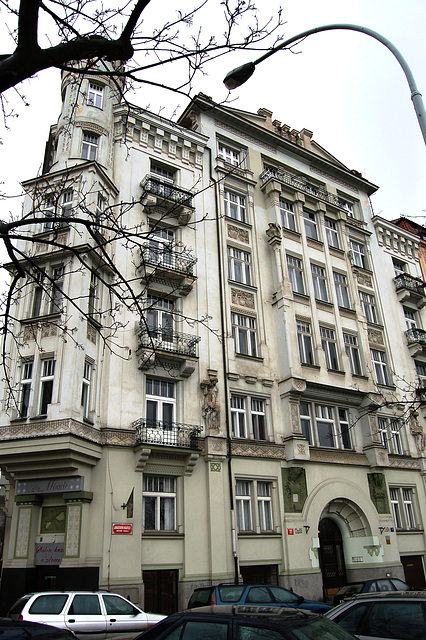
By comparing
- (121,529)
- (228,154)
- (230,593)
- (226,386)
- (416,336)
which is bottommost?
(230,593)

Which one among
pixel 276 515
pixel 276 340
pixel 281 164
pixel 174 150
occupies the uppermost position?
pixel 281 164

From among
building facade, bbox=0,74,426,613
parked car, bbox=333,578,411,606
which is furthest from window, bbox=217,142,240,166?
parked car, bbox=333,578,411,606

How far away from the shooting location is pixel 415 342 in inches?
1214

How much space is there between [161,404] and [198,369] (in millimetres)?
2305

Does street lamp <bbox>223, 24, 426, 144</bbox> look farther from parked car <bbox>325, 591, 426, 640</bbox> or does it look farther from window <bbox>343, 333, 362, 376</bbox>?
window <bbox>343, 333, 362, 376</bbox>

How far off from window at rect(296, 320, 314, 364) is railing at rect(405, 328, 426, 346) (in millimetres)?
8770

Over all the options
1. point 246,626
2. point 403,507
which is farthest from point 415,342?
point 246,626

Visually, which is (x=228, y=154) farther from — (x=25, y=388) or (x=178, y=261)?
(x=25, y=388)

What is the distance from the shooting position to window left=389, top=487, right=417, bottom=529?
2538 cm

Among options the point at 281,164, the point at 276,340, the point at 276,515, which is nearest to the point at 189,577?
the point at 276,515

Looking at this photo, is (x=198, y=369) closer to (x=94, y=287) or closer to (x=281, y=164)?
(x=94, y=287)

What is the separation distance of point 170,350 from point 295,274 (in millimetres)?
9771

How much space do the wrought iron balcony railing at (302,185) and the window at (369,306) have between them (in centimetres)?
576

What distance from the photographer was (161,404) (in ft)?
66.5
